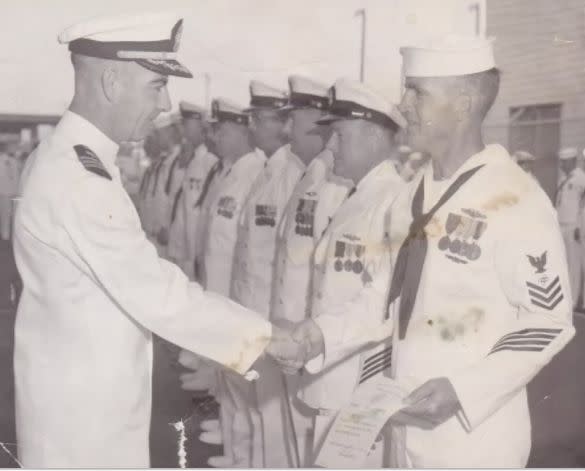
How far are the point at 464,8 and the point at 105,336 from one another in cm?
128

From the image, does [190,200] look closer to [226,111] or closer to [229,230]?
[229,230]

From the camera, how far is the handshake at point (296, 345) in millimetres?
2149

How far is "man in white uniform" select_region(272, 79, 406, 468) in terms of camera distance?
2.72m

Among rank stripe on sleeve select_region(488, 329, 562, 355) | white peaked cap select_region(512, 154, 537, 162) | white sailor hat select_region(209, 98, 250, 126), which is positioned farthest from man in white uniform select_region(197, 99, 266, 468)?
rank stripe on sleeve select_region(488, 329, 562, 355)

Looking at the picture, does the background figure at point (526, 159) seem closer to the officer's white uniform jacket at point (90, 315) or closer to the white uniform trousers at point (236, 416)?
the officer's white uniform jacket at point (90, 315)

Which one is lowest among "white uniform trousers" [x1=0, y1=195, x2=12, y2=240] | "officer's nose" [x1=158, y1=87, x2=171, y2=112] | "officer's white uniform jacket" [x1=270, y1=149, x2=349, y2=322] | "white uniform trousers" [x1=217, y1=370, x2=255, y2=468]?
"white uniform trousers" [x1=217, y1=370, x2=255, y2=468]

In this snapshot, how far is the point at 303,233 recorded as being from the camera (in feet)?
10.6

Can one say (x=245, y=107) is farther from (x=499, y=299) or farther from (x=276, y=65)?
(x=499, y=299)

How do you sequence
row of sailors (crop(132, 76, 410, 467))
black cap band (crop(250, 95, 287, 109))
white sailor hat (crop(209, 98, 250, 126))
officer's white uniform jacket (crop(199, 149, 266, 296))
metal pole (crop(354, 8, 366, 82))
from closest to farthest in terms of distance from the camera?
1. metal pole (crop(354, 8, 366, 82))
2. row of sailors (crop(132, 76, 410, 467))
3. black cap band (crop(250, 95, 287, 109))
4. white sailor hat (crop(209, 98, 250, 126))
5. officer's white uniform jacket (crop(199, 149, 266, 296))

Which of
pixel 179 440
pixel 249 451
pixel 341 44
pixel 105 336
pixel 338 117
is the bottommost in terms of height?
pixel 249 451

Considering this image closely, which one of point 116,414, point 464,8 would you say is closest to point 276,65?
point 464,8

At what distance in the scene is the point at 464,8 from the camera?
8.10 ft

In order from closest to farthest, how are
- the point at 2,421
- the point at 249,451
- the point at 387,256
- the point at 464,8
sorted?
the point at 387,256
the point at 464,8
the point at 2,421
the point at 249,451

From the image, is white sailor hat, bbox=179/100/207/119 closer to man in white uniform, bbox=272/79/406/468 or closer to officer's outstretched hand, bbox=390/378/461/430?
man in white uniform, bbox=272/79/406/468
